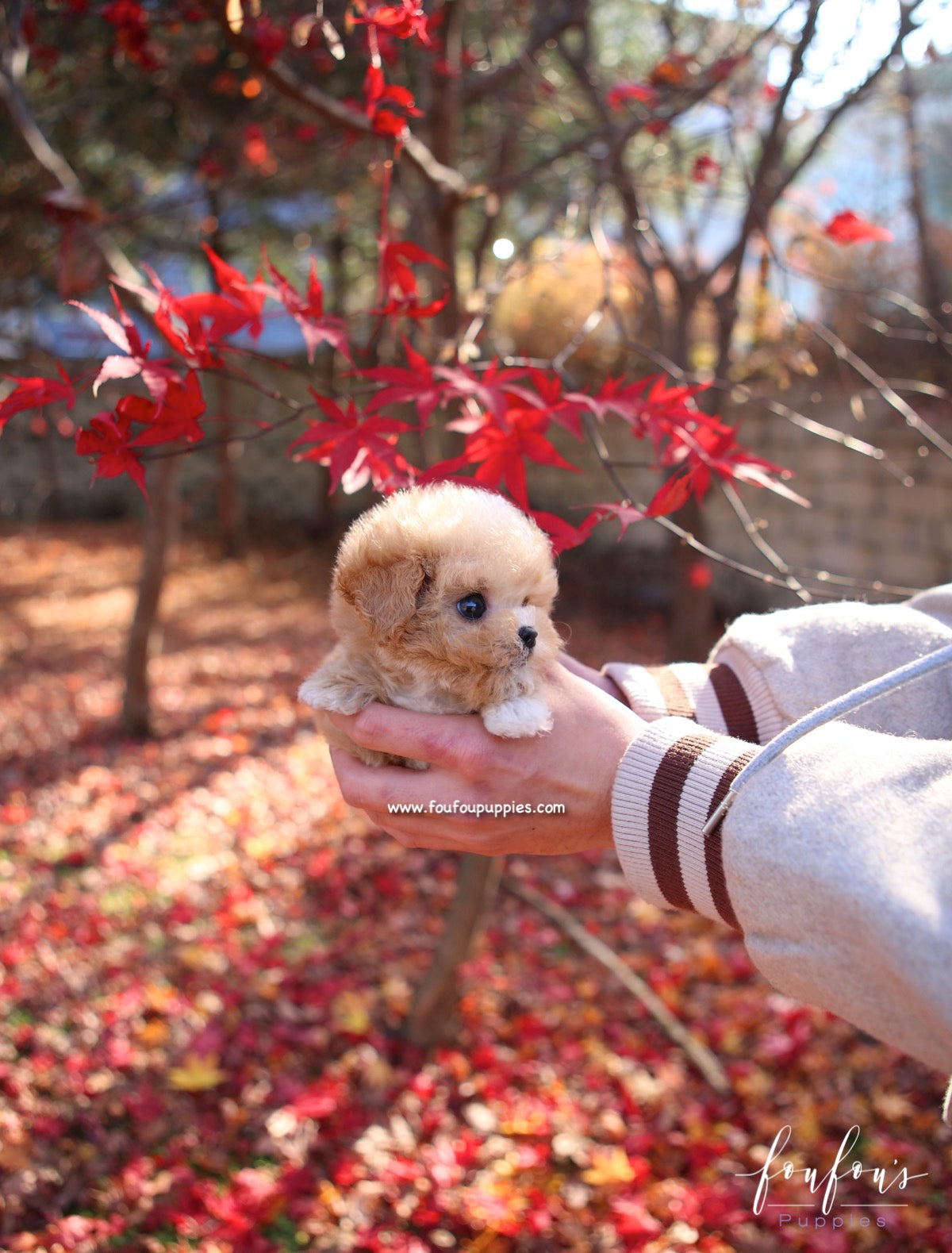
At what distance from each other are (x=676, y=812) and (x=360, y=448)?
76 cm

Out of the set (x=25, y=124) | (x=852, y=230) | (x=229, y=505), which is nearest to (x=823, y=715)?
(x=852, y=230)

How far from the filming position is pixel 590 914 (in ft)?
12.9

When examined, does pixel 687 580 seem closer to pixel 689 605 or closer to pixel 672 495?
pixel 689 605

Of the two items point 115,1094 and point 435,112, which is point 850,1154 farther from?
point 435,112

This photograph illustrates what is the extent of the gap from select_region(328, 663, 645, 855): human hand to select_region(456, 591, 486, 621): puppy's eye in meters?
0.15

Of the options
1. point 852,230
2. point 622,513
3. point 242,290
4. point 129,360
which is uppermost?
point 852,230

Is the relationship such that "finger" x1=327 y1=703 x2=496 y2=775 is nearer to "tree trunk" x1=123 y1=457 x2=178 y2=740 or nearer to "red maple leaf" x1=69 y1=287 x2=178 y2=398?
"red maple leaf" x1=69 y1=287 x2=178 y2=398

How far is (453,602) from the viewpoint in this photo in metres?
1.17

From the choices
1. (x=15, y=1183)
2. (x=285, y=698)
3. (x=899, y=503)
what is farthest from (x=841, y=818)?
(x=899, y=503)

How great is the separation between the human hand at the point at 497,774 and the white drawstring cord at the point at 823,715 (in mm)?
237

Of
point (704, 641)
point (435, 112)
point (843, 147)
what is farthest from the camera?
point (843, 147)

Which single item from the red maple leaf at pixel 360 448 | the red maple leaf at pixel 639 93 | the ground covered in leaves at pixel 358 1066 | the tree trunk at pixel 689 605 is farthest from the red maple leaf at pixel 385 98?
the tree trunk at pixel 689 605

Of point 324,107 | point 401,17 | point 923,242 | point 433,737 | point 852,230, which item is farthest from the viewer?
point 923,242

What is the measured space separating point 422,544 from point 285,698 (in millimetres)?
5003
